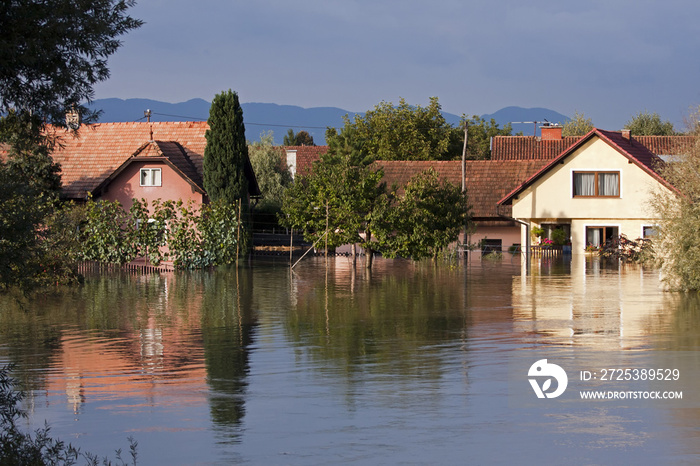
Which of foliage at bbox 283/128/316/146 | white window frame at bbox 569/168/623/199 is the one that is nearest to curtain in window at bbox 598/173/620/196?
white window frame at bbox 569/168/623/199

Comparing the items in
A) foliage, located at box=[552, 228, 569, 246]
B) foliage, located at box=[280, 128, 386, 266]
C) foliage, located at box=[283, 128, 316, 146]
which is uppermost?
foliage, located at box=[283, 128, 316, 146]

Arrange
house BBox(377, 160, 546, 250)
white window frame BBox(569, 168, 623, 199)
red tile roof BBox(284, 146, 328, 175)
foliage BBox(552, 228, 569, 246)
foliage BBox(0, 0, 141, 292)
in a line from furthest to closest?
red tile roof BBox(284, 146, 328, 175), house BBox(377, 160, 546, 250), foliage BBox(552, 228, 569, 246), white window frame BBox(569, 168, 623, 199), foliage BBox(0, 0, 141, 292)

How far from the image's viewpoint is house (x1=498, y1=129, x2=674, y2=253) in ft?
152

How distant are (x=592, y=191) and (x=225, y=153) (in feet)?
64.8

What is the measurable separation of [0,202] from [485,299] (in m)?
14.6

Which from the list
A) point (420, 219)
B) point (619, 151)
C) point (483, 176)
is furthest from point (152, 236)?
point (483, 176)

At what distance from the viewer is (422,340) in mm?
15703

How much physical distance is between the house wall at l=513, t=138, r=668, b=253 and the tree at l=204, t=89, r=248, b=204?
1598 centimetres

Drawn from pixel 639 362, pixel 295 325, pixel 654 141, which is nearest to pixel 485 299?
pixel 295 325

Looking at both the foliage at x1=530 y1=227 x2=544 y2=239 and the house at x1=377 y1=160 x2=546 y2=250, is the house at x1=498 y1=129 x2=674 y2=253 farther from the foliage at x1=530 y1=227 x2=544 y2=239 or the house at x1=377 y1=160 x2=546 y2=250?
the house at x1=377 y1=160 x2=546 y2=250

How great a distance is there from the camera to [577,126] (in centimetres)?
8575

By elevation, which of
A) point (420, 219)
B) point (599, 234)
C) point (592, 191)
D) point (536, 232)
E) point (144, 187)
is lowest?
point (599, 234)

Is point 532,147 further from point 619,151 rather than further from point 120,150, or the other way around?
point 120,150

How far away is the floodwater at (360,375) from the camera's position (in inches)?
364
